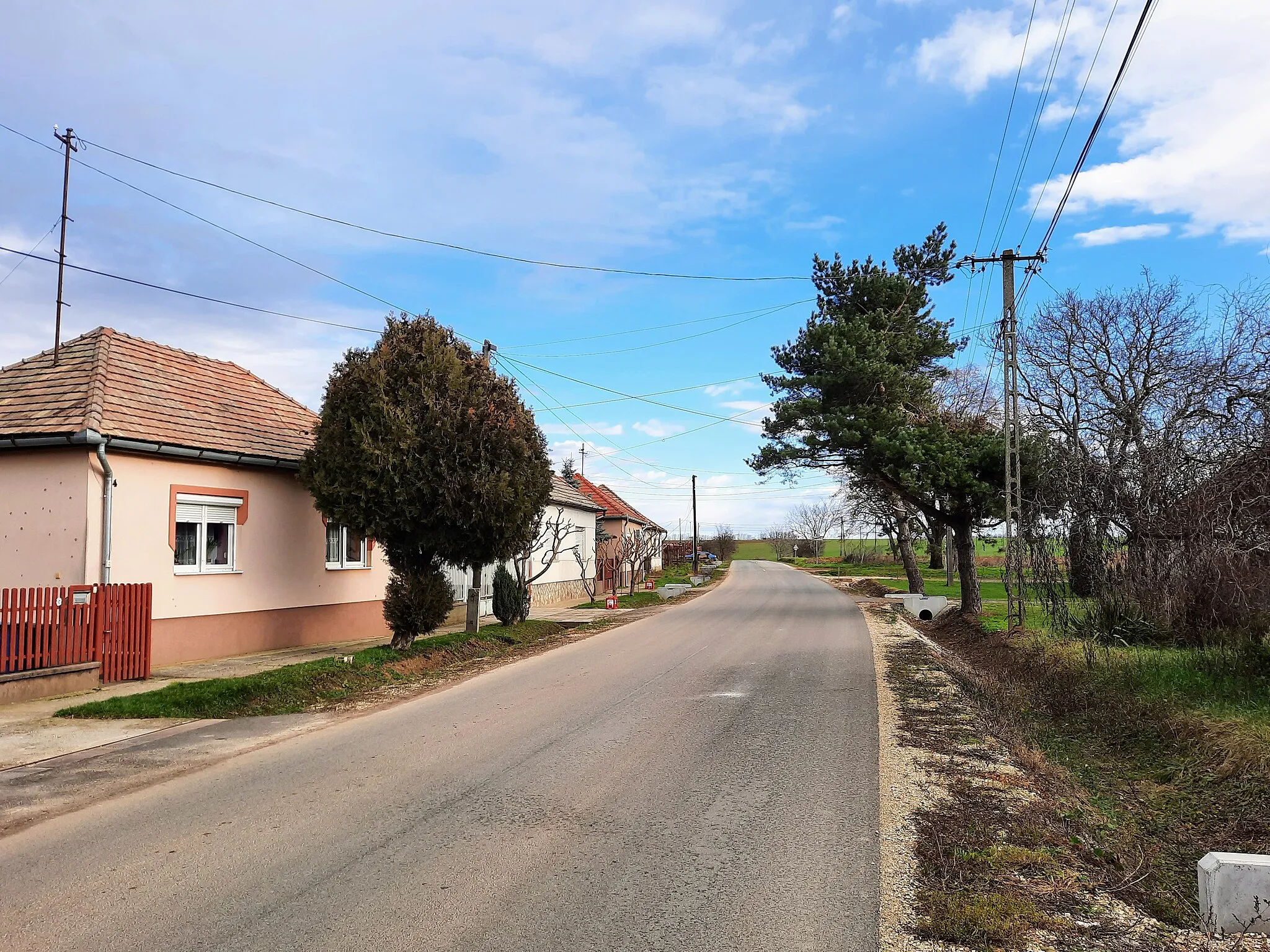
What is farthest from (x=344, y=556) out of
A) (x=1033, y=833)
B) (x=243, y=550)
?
(x=1033, y=833)

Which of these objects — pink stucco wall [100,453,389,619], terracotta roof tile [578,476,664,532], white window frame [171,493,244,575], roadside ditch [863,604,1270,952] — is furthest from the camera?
terracotta roof tile [578,476,664,532]

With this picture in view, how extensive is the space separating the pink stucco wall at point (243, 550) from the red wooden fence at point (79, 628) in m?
1.41

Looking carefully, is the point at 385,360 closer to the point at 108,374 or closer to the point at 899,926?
the point at 108,374

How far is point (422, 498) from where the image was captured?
49.0 feet

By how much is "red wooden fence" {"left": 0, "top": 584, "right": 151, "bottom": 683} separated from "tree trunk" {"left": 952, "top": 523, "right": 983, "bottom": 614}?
1962cm

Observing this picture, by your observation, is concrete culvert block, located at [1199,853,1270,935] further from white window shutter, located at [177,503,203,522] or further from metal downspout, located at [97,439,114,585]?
white window shutter, located at [177,503,203,522]

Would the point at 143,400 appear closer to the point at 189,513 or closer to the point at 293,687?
the point at 189,513

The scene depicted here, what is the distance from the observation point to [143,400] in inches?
589

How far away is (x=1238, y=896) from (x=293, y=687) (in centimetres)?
1072

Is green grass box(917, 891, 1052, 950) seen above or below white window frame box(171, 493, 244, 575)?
below

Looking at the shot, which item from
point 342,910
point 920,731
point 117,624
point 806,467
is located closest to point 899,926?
point 342,910

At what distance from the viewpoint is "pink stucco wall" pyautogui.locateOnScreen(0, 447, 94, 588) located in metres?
13.1

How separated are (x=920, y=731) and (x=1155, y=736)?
2.52m

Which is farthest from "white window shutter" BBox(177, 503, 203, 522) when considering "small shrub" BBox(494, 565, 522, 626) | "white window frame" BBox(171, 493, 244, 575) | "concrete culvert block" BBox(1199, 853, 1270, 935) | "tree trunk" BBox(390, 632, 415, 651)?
"concrete culvert block" BBox(1199, 853, 1270, 935)
